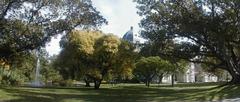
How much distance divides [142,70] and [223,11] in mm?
35496

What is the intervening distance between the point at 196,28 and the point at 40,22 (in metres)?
14.3

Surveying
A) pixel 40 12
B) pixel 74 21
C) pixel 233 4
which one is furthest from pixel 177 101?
pixel 233 4

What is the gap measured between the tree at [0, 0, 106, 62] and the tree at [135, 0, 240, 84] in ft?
40.4

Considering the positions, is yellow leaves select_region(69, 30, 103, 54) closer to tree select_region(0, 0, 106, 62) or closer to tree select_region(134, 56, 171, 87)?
tree select_region(0, 0, 106, 62)

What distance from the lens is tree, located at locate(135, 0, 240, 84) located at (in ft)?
118

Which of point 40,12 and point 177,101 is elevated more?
point 40,12

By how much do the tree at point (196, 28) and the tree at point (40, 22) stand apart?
1233 cm

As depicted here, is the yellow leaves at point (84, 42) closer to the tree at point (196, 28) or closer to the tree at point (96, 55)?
the tree at point (96, 55)

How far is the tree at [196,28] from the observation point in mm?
35969

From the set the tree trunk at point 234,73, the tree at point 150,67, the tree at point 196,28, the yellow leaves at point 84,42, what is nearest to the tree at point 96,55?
the yellow leaves at point 84,42

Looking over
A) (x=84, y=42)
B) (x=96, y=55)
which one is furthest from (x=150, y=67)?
(x=84, y=42)

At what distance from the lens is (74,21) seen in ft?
84.0

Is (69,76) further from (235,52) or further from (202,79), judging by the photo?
(202,79)

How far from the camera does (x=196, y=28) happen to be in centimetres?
3575
